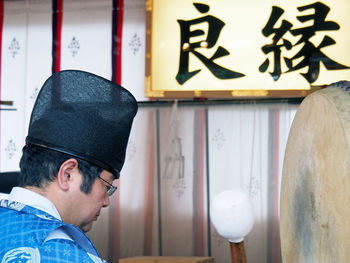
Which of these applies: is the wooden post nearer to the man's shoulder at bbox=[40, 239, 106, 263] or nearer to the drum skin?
the drum skin

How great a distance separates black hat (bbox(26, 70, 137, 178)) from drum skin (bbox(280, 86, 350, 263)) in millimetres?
560

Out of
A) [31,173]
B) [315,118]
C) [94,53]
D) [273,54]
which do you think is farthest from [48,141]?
[94,53]

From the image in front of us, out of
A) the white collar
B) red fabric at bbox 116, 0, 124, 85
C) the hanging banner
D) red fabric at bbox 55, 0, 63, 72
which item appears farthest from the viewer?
red fabric at bbox 55, 0, 63, 72

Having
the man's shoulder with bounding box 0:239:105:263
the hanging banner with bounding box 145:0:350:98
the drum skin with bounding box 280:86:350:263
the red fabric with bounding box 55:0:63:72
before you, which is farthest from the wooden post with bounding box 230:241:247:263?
the red fabric with bounding box 55:0:63:72

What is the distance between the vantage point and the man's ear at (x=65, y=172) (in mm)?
1555

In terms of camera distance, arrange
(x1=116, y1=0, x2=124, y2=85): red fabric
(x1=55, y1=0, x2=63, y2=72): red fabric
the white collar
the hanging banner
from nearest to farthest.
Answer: the white collar
the hanging banner
(x1=116, y1=0, x2=124, y2=85): red fabric
(x1=55, y1=0, x2=63, y2=72): red fabric

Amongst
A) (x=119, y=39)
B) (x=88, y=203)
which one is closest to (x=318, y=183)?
(x=88, y=203)

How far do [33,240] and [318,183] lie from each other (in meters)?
0.85

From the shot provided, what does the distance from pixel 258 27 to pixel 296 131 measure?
2.05 metres

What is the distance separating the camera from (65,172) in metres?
1.57

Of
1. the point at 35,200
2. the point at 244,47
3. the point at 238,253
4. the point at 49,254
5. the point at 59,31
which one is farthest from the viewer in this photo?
the point at 59,31

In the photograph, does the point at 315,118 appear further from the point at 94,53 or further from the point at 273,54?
the point at 94,53

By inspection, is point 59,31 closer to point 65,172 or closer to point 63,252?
point 65,172

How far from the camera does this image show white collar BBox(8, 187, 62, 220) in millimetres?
1530
